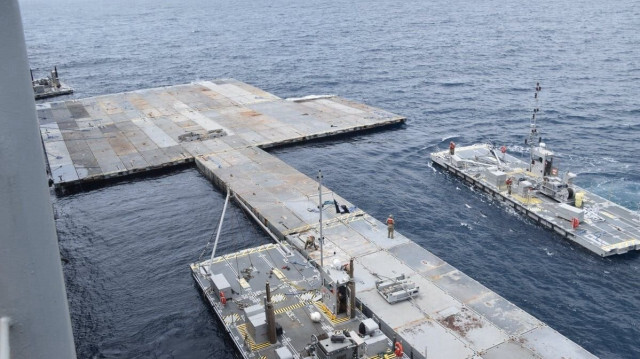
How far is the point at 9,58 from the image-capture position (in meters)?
5.20

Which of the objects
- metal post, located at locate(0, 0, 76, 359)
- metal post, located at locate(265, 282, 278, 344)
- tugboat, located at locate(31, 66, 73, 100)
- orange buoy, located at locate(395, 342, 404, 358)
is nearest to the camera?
metal post, located at locate(0, 0, 76, 359)

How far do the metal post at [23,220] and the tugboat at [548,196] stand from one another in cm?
7383

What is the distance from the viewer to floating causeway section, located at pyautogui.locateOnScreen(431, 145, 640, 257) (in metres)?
69.9

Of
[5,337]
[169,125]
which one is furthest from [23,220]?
[169,125]

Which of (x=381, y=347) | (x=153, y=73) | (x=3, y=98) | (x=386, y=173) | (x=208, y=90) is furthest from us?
(x=153, y=73)

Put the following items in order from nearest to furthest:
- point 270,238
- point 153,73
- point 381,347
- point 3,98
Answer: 1. point 3,98
2. point 381,347
3. point 270,238
4. point 153,73

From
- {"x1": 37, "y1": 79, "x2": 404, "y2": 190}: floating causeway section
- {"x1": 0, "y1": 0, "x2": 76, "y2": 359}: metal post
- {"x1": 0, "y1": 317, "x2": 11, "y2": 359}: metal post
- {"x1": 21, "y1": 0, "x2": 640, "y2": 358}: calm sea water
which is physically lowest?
{"x1": 21, "y1": 0, "x2": 640, "y2": 358}: calm sea water

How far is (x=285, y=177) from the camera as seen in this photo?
93.7m

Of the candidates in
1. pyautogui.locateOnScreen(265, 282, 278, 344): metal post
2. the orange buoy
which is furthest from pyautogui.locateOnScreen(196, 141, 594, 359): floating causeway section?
pyautogui.locateOnScreen(265, 282, 278, 344): metal post

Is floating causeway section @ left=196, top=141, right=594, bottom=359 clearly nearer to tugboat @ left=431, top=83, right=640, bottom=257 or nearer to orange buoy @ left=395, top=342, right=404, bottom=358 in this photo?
orange buoy @ left=395, top=342, right=404, bottom=358

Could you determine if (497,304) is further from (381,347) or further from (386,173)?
(386,173)

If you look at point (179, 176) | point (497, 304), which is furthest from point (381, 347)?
point (179, 176)

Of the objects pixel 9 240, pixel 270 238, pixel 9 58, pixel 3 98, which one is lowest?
pixel 270 238

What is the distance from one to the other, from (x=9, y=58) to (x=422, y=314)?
53.8 metres
